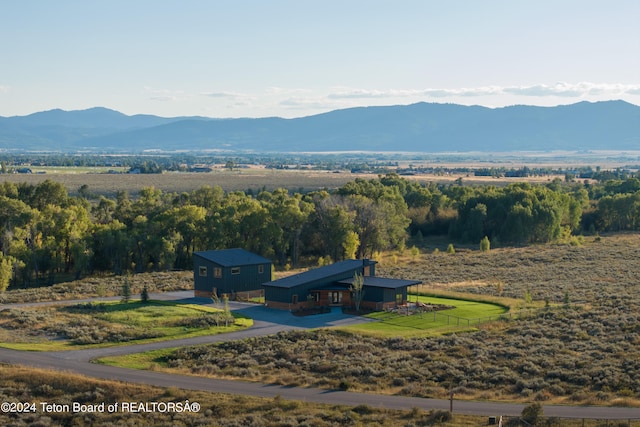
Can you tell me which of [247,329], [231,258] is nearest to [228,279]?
[231,258]

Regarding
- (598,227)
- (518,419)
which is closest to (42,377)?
(518,419)

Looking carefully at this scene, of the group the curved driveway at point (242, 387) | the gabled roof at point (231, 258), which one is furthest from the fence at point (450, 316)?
the gabled roof at point (231, 258)

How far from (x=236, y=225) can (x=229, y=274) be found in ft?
77.0

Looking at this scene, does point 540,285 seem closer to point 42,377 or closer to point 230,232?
point 230,232

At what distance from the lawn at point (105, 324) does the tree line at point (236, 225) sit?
1802 cm

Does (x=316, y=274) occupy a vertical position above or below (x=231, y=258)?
below

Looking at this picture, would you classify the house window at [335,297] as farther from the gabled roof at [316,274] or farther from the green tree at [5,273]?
the green tree at [5,273]

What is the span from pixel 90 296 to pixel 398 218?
4522 cm

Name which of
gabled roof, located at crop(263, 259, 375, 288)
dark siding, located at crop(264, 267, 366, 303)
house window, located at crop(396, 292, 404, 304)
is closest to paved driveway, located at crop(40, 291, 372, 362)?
dark siding, located at crop(264, 267, 366, 303)

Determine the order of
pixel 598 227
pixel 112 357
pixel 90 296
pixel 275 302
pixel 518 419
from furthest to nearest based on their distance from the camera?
pixel 598 227 < pixel 90 296 < pixel 275 302 < pixel 112 357 < pixel 518 419

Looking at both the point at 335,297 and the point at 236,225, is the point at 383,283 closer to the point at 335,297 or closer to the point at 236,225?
the point at 335,297

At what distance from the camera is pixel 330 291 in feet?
196

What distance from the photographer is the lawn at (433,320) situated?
4956 centimetres

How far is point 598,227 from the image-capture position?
431 feet
